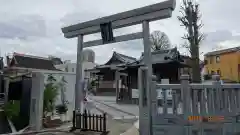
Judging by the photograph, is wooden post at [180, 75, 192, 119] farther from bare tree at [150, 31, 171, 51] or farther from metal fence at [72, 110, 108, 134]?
bare tree at [150, 31, 171, 51]

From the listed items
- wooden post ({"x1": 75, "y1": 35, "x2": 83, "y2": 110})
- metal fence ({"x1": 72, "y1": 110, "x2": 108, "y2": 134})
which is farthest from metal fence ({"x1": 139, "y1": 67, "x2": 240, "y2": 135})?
wooden post ({"x1": 75, "y1": 35, "x2": 83, "y2": 110})

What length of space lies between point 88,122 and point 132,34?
11.2 ft

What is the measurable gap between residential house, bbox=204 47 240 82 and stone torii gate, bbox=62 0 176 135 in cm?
2730

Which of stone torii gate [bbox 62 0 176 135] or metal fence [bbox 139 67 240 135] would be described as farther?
stone torii gate [bbox 62 0 176 135]

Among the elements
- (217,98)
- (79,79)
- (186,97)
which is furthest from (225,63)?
(186,97)

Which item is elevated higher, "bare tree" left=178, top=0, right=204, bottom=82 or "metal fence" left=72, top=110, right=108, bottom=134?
"bare tree" left=178, top=0, right=204, bottom=82

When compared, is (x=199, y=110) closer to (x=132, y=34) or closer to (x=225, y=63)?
(x=132, y=34)

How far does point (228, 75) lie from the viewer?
32.2 meters

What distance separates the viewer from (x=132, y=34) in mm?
6812

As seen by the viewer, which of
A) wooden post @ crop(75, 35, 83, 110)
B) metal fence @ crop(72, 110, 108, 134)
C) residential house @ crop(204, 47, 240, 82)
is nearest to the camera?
metal fence @ crop(72, 110, 108, 134)

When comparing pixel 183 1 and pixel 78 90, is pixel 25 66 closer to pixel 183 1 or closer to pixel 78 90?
pixel 183 1

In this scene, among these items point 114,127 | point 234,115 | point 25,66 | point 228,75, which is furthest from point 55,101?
point 228,75

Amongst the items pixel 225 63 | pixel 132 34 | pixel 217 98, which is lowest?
pixel 217 98

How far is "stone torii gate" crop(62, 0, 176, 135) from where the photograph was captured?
5.67 m
